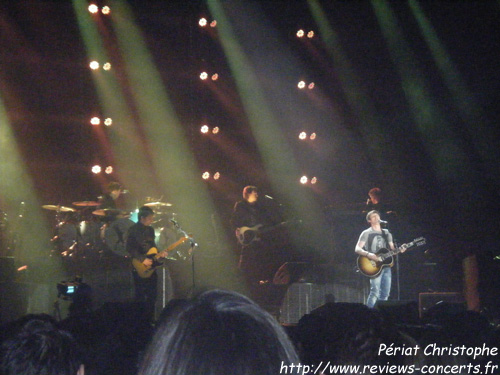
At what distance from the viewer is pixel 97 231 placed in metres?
10.4

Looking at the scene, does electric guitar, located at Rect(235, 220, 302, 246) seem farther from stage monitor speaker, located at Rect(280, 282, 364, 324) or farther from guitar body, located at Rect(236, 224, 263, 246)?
stage monitor speaker, located at Rect(280, 282, 364, 324)

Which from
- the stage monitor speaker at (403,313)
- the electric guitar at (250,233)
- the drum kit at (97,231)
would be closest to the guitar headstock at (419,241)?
the electric guitar at (250,233)

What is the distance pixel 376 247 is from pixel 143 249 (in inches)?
151

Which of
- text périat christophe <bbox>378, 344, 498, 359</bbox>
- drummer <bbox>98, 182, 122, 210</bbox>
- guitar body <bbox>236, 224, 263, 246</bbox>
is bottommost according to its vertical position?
text périat christophe <bbox>378, 344, 498, 359</bbox>

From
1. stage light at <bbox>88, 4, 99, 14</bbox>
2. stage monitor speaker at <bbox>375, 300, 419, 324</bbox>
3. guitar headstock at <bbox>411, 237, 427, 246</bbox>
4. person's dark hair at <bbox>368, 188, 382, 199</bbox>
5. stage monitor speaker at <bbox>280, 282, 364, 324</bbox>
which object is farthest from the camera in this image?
stage light at <bbox>88, 4, 99, 14</bbox>

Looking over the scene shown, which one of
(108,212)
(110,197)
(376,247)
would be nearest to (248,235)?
(376,247)

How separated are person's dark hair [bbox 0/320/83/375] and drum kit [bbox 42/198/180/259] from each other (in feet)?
25.6

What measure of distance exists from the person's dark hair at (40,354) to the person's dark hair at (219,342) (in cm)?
127

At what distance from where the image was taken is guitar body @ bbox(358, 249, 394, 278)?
345 inches

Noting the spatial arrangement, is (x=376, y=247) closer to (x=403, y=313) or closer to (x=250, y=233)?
(x=250, y=233)

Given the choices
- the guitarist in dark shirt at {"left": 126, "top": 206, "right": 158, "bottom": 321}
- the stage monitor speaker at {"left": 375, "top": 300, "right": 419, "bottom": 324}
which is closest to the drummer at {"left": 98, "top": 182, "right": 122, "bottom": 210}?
the guitarist in dark shirt at {"left": 126, "top": 206, "right": 158, "bottom": 321}

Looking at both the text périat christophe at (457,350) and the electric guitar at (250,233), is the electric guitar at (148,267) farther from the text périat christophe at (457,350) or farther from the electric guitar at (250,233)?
the text périat christophe at (457,350)

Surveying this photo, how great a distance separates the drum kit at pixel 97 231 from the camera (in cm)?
993

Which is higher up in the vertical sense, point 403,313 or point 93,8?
point 93,8
